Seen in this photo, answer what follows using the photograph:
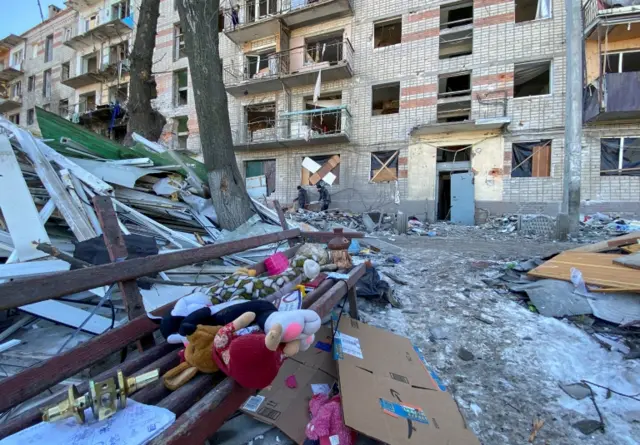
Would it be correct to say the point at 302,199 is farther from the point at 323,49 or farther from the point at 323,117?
the point at 323,49

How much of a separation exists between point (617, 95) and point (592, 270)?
9150 millimetres

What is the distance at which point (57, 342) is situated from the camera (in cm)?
171

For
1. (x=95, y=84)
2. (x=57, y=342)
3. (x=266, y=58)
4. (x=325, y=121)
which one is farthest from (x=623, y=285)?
(x=95, y=84)

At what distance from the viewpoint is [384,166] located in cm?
1173

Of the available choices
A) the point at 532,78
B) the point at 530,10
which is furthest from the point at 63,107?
the point at 532,78

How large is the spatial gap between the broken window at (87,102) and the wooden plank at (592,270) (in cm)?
2309

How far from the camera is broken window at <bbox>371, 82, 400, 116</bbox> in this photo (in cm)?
1220

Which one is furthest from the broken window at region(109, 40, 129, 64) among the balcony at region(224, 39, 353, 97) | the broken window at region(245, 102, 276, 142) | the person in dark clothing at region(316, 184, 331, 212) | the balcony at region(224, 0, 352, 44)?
the person in dark clothing at region(316, 184, 331, 212)

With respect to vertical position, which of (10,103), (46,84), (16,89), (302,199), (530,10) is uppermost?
(16,89)

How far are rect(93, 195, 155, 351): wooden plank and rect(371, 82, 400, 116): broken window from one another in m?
12.1

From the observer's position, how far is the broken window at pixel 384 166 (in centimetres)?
1157

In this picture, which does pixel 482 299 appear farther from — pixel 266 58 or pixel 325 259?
pixel 266 58

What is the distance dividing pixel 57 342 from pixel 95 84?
2158 cm

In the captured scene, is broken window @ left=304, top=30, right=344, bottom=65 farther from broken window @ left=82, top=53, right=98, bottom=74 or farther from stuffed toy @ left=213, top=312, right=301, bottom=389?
broken window @ left=82, top=53, right=98, bottom=74
